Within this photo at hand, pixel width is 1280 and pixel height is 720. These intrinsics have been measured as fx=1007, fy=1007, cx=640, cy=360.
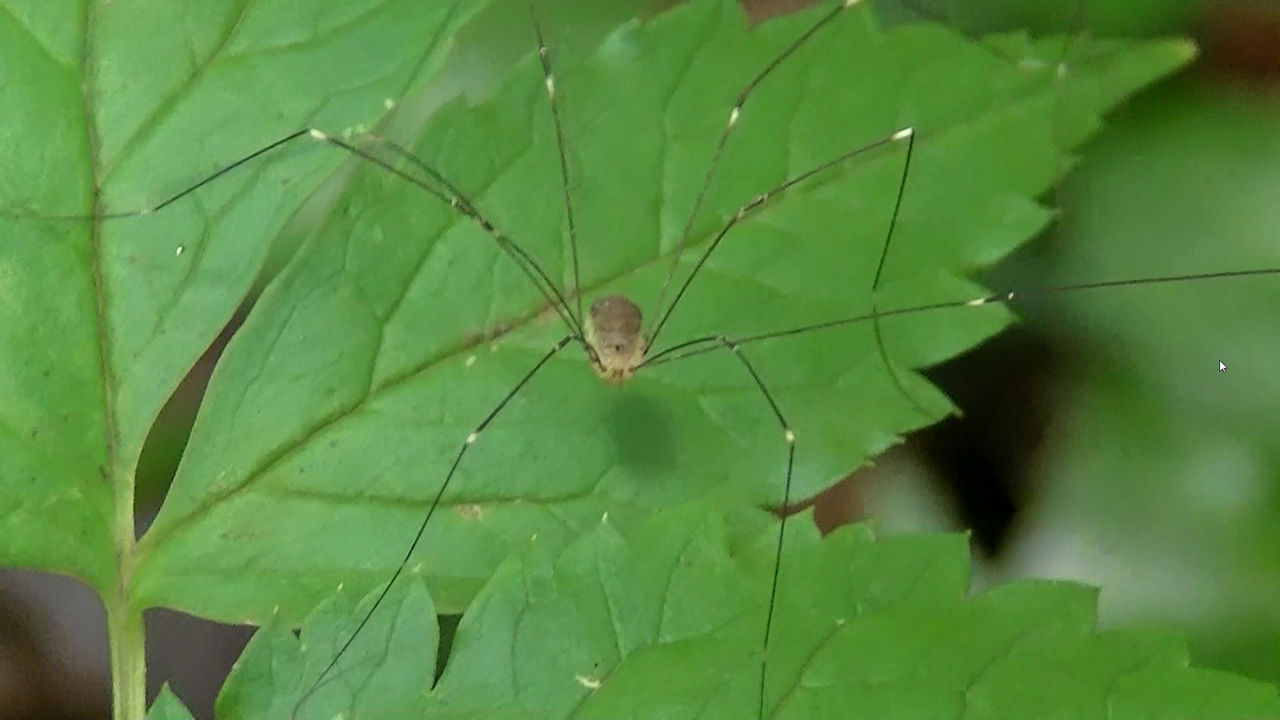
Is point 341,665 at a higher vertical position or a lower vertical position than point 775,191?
lower

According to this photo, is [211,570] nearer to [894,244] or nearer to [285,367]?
Answer: [285,367]

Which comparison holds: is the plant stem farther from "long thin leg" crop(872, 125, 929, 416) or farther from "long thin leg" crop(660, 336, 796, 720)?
"long thin leg" crop(872, 125, 929, 416)

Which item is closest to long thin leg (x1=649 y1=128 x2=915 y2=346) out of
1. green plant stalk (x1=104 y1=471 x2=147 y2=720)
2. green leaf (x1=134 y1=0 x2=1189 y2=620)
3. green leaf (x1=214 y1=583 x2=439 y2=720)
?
green leaf (x1=134 y1=0 x2=1189 y2=620)

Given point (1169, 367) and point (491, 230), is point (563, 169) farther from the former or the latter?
point (1169, 367)

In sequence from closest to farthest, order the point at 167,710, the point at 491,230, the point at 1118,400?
the point at 167,710 < the point at 491,230 < the point at 1118,400

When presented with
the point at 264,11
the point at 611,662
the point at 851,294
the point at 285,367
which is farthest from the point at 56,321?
the point at 851,294

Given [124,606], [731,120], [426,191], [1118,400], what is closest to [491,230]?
[426,191]

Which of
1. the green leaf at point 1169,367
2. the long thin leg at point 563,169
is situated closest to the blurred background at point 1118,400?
the green leaf at point 1169,367
